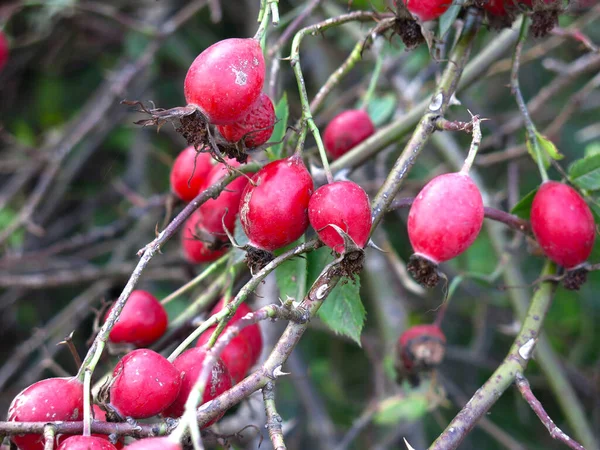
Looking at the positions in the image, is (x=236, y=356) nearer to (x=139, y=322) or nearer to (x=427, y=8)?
Answer: (x=139, y=322)

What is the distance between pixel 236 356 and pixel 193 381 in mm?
237

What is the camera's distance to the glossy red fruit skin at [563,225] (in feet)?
4.03

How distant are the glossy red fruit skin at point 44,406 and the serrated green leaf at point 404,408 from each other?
1.35 meters

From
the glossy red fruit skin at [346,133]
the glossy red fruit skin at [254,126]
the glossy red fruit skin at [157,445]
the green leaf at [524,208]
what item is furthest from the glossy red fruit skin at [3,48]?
the glossy red fruit skin at [157,445]

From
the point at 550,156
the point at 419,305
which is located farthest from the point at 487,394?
the point at 419,305

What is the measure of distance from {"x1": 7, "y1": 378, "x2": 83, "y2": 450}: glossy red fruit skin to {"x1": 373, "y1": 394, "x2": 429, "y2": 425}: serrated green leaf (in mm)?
1347

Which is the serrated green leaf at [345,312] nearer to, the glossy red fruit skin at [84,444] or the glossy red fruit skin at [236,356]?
the glossy red fruit skin at [236,356]

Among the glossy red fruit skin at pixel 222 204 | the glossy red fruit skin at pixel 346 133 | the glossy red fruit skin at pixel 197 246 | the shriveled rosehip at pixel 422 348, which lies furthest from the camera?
the shriveled rosehip at pixel 422 348

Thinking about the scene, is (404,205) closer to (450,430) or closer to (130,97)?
(450,430)

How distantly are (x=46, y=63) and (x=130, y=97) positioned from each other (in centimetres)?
56

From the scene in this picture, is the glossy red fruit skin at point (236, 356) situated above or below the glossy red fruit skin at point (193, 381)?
below

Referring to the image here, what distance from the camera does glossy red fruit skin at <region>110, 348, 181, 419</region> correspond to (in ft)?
3.15

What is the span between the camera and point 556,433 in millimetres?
1000

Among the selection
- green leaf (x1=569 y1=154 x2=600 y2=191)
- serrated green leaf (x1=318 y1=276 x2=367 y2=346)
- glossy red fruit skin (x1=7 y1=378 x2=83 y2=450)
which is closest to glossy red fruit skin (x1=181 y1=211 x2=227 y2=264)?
serrated green leaf (x1=318 y1=276 x2=367 y2=346)
